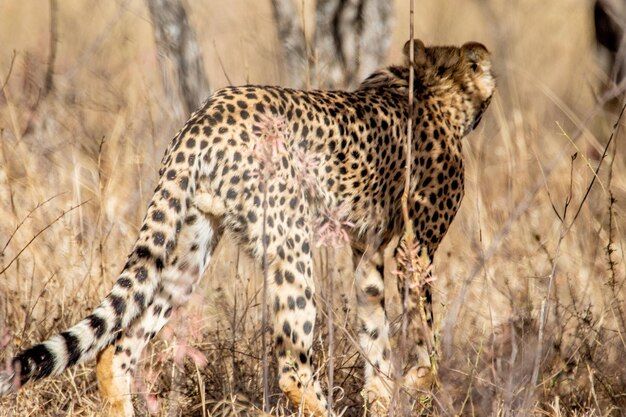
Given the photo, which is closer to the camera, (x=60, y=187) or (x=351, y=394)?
(x=351, y=394)

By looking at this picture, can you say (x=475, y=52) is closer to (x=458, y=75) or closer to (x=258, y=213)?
(x=458, y=75)

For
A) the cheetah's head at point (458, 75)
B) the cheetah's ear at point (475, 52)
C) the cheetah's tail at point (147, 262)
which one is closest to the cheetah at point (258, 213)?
the cheetah's tail at point (147, 262)

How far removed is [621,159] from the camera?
5.80 meters

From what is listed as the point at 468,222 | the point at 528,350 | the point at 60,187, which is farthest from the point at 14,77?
the point at 528,350

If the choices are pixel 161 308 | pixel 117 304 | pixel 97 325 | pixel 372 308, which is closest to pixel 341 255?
pixel 372 308

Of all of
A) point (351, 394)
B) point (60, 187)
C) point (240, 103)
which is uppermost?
point (240, 103)

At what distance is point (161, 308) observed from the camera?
370cm

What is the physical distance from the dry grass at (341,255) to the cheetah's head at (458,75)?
0.83 feet

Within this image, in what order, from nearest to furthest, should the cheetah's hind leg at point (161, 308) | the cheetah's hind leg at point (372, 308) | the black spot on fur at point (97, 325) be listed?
the black spot on fur at point (97, 325) < the cheetah's hind leg at point (161, 308) < the cheetah's hind leg at point (372, 308)

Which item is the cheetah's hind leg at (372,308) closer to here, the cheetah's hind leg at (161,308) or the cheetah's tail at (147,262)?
the cheetah's hind leg at (161,308)

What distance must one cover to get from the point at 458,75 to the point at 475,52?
0.14 m

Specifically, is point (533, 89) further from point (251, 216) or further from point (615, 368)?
point (251, 216)

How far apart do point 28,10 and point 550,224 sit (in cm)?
693

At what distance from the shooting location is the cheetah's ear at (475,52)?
4.73 meters
